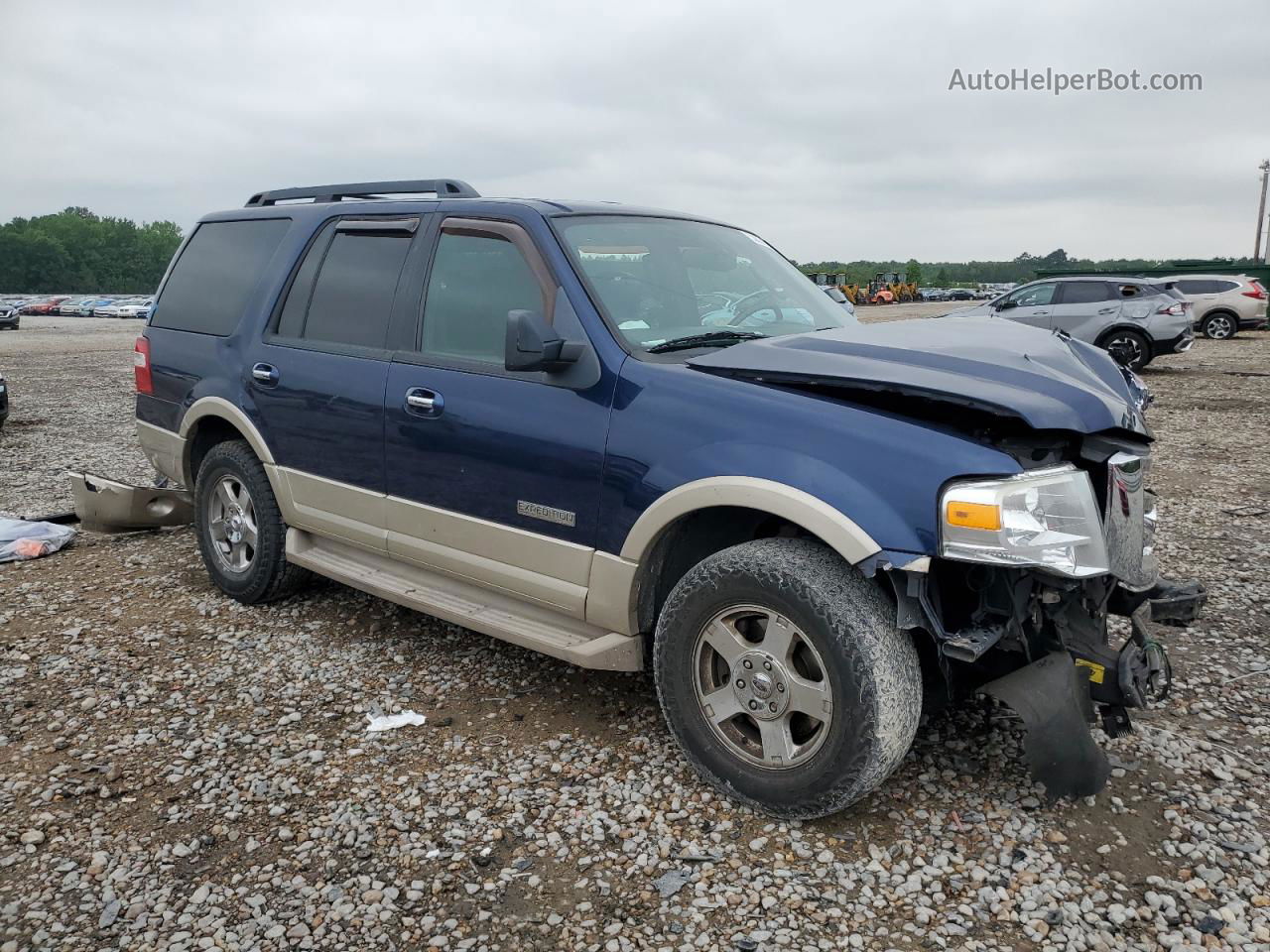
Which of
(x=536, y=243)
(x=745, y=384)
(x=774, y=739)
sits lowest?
(x=774, y=739)

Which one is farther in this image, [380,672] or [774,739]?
[380,672]

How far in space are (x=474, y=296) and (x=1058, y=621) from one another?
2.43m

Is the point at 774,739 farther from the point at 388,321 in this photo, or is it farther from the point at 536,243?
the point at 388,321

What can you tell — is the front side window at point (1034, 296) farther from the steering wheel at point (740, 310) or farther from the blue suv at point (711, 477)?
the steering wheel at point (740, 310)

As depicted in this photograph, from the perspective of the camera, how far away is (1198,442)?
32.3 feet

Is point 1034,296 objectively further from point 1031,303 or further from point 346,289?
point 346,289

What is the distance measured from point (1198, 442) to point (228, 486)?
9302 mm

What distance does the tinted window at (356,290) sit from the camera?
4141 millimetres

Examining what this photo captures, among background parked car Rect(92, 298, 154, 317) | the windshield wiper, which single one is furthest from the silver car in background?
background parked car Rect(92, 298, 154, 317)

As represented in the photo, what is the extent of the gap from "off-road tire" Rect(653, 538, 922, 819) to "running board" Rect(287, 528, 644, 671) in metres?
0.36

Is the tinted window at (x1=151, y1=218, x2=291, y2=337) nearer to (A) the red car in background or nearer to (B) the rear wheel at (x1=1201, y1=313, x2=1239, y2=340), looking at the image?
→ (B) the rear wheel at (x1=1201, y1=313, x2=1239, y2=340)

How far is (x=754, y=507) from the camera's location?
2.91 meters

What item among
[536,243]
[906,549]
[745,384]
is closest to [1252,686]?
[906,549]

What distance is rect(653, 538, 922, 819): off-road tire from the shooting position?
2738 mm
